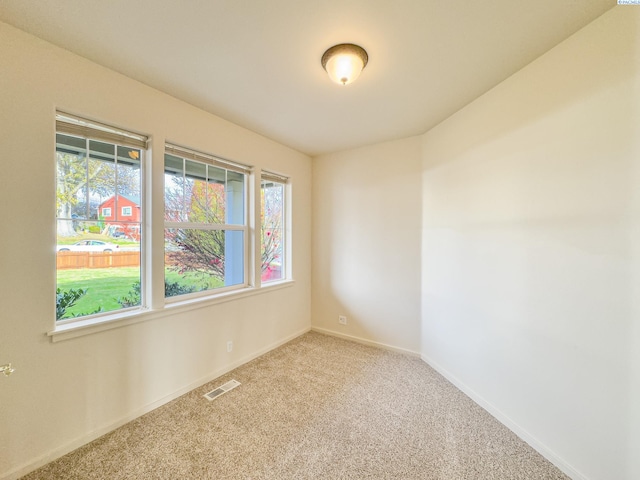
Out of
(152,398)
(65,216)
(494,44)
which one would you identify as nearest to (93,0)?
(65,216)

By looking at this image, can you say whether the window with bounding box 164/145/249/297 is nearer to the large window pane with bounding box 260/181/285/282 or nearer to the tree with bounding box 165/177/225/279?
the tree with bounding box 165/177/225/279

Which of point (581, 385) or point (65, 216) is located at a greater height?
point (65, 216)

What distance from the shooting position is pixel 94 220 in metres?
1.84

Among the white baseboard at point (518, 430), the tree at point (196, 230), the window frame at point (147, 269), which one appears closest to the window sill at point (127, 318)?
the window frame at point (147, 269)

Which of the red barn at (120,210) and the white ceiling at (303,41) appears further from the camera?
the red barn at (120,210)

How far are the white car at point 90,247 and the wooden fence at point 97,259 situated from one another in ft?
0.07

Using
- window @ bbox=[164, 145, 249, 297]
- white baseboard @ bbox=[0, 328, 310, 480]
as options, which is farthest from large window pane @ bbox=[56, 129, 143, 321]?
white baseboard @ bbox=[0, 328, 310, 480]

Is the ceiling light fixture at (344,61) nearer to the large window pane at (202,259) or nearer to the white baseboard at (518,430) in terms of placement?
the large window pane at (202,259)

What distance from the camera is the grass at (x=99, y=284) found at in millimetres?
1741

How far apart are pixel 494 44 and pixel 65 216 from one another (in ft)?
9.89

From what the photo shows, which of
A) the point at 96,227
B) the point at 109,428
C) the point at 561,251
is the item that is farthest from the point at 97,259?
the point at 561,251

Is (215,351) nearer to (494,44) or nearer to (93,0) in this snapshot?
(93,0)

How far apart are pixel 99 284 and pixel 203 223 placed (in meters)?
0.95

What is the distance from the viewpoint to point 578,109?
4.75 ft
